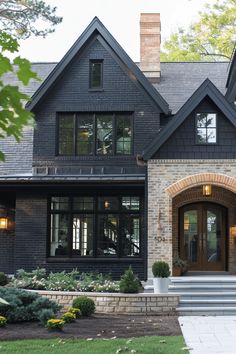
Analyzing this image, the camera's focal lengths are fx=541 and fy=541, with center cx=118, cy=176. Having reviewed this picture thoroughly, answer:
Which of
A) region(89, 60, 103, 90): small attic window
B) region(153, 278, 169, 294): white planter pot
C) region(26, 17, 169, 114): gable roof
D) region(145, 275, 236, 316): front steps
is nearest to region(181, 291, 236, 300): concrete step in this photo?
region(145, 275, 236, 316): front steps

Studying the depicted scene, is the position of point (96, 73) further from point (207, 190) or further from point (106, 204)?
point (207, 190)

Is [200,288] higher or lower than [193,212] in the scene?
lower

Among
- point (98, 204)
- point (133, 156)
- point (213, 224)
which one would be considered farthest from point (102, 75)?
point (213, 224)

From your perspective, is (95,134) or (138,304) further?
(95,134)

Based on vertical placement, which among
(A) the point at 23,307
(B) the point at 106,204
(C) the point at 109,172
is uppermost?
(C) the point at 109,172

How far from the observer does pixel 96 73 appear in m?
16.5

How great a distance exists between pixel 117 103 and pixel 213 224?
4.64 meters

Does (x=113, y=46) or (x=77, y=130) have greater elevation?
(x=113, y=46)

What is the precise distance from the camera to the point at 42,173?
15.9 m

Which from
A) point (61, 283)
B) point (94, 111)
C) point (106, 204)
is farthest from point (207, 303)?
point (94, 111)

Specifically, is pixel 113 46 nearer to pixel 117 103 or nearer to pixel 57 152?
pixel 117 103

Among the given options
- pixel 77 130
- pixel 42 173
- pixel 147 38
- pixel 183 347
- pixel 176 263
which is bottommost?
pixel 183 347

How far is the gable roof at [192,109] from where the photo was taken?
14461mm

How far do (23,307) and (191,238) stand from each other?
24.3 ft
